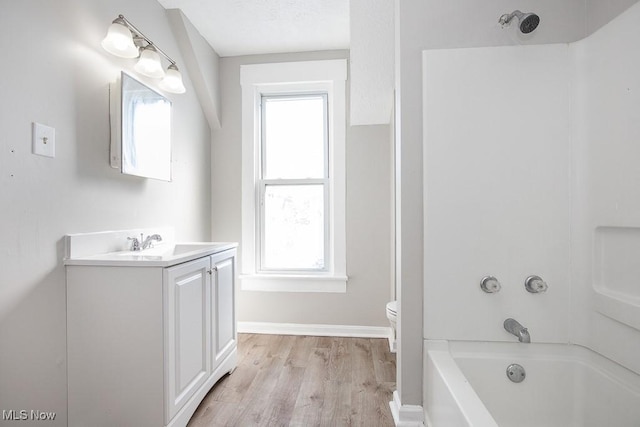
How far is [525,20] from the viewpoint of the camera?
1.22 meters

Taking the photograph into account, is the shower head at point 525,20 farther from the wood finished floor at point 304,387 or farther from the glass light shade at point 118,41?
the wood finished floor at point 304,387

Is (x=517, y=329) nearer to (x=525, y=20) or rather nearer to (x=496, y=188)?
(x=496, y=188)

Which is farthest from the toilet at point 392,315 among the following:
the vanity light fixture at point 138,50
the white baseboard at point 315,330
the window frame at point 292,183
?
the vanity light fixture at point 138,50

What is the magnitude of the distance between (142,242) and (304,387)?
1.35 m

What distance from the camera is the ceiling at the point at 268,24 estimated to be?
6.88 ft

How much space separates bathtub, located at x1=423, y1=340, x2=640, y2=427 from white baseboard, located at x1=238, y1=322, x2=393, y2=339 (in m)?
1.25

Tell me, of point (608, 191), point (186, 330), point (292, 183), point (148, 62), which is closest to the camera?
point (608, 191)

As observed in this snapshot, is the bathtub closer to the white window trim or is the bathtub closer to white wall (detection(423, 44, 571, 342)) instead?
white wall (detection(423, 44, 571, 342))

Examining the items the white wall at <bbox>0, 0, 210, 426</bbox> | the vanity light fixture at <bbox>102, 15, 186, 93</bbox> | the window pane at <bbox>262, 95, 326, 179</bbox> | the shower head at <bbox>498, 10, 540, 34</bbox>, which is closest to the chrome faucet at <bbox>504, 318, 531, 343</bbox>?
the shower head at <bbox>498, 10, 540, 34</bbox>

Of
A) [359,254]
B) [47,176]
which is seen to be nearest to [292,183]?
[359,254]

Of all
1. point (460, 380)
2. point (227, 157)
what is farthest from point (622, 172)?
point (227, 157)

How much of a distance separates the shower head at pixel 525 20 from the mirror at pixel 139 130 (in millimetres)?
1913

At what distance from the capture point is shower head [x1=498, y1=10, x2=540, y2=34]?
3.97 feet

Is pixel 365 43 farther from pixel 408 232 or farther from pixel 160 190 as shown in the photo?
pixel 160 190
